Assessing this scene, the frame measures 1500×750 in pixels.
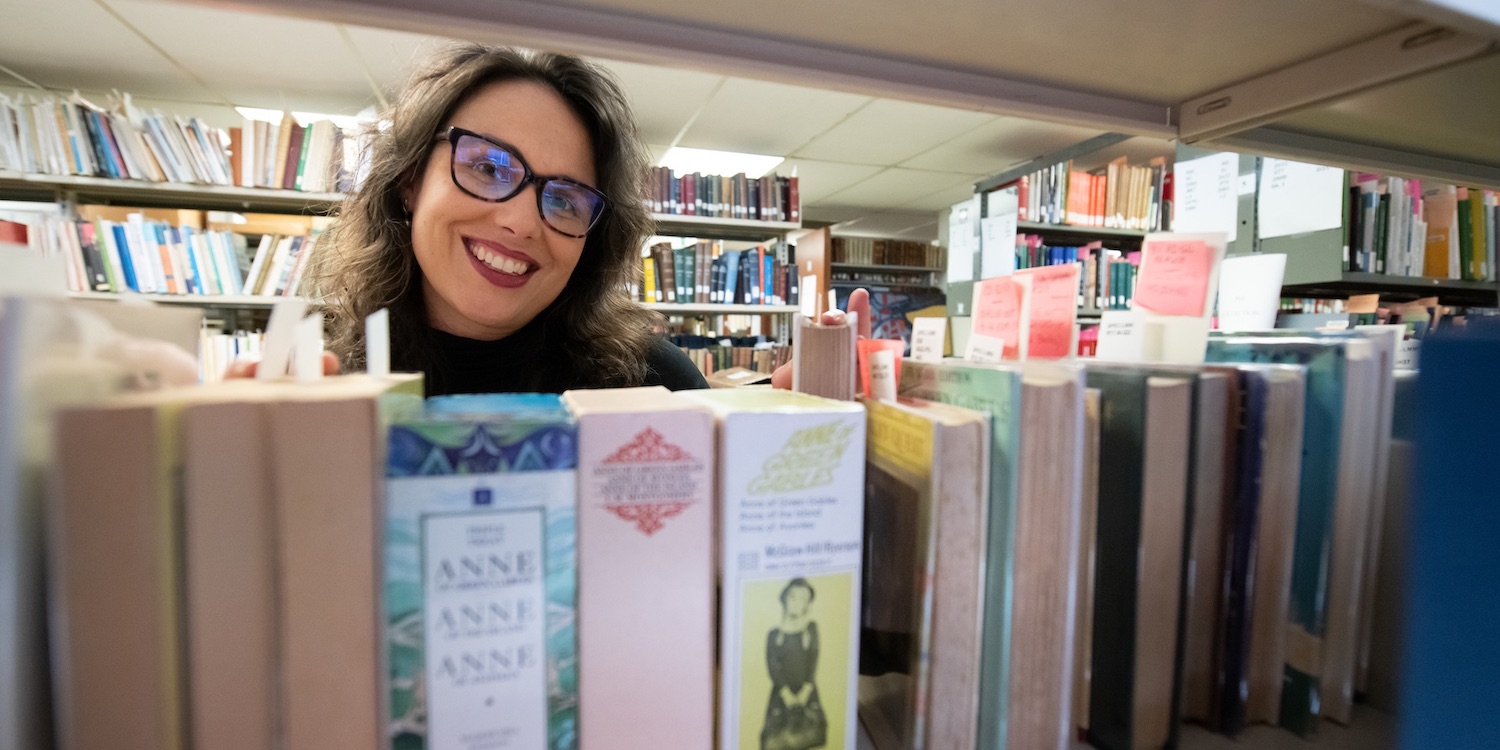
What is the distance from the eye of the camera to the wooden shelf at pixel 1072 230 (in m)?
3.51

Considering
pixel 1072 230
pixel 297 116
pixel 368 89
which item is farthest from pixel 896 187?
pixel 297 116

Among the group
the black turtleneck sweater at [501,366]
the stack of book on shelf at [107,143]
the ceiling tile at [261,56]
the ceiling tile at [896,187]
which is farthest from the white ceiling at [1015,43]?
the ceiling tile at [896,187]

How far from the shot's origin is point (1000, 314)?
0.61 metres

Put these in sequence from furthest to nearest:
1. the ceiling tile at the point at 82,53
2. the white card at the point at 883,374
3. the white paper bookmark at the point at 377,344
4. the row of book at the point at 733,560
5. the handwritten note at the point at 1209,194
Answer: the handwritten note at the point at 1209,194, the ceiling tile at the point at 82,53, the white card at the point at 883,374, the white paper bookmark at the point at 377,344, the row of book at the point at 733,560

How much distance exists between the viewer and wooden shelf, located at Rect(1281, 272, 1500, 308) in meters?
2.64

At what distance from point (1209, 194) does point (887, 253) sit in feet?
11.8

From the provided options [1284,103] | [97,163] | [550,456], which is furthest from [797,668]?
[97,163]

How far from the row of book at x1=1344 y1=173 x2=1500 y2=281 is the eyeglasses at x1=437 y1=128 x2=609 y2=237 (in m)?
2.99

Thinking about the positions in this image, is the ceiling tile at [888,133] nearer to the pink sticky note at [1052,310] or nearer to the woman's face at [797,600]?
the pink sticky note at [1052,310]

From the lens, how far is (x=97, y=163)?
7.67 feet

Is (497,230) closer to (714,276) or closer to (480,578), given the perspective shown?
(480,578)

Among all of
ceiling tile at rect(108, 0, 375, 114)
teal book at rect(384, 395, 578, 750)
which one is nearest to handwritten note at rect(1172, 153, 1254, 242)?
teal book at rect(384, 395, 578, 750)

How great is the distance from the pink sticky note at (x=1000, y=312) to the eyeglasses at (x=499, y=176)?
65 centimetres

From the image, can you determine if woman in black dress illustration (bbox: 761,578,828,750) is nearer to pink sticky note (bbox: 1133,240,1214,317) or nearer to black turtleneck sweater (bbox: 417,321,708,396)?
pink sticky note (bbox: 1133,240,1214,317)
